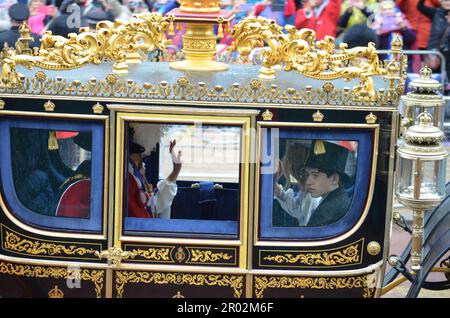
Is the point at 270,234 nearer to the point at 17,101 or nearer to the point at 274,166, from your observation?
the point at 274,166

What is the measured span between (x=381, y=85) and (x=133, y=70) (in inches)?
55.9

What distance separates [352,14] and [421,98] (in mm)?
4429

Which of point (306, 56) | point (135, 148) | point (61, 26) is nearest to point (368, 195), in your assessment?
point (306, 56)

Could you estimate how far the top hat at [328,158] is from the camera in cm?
759

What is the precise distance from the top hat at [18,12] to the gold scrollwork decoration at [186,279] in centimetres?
461

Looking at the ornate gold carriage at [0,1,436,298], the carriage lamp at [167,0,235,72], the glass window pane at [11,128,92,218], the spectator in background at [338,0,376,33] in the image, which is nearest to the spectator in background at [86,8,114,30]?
the spectator in background at [338,0,376,33]

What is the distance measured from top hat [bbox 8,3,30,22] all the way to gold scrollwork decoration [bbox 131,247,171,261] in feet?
15.0

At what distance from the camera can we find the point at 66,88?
24.9 ft

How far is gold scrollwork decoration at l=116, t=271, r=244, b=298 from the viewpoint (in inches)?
302

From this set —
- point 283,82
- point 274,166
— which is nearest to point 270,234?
point 274,166

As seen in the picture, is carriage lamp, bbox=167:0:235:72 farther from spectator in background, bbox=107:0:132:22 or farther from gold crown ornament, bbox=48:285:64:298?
spectator in background, bbox=107:0:132:22

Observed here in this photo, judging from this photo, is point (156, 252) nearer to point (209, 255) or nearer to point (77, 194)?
point (209, 255)

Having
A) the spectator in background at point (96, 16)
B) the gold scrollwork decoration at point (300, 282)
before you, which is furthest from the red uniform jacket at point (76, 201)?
the spectator in background at point (96, 16)

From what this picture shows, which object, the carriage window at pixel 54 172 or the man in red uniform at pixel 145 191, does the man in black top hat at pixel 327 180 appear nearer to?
the man in red uniform at pixel 145 191
